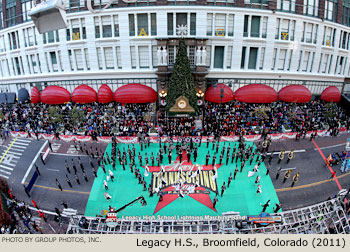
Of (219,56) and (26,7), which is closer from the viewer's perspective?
(219,56)

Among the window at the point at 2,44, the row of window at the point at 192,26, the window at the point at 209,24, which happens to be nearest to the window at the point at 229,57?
the row of window at the point at 192,26

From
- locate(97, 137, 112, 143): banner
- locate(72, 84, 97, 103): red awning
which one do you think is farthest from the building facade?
locate(97, 137, 112, 143): banner

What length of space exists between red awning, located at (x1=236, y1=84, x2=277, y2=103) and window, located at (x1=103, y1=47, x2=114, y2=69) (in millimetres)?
19760

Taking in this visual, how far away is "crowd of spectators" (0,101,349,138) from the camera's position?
24938 millimetres

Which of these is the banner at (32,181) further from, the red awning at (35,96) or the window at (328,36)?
the window at (328,36)

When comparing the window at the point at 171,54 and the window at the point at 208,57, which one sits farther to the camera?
the window at the point at 208,57

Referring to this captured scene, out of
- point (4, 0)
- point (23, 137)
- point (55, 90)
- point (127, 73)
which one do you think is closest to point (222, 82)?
point (127, 73)

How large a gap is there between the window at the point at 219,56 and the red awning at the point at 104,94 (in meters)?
16.7

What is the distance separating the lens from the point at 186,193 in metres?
16.3

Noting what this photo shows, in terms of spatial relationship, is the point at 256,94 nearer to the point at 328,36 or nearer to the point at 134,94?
the point at 328,36

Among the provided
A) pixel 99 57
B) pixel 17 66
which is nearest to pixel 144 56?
pixel 99 57

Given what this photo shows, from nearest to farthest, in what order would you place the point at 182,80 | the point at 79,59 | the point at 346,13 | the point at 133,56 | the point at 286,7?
the point at 182,80, the point at 286,7, the point at 133,56, the point at 79,59, the point at 346,13

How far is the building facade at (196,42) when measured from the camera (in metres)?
26.6

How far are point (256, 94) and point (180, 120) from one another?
37.3 ft
